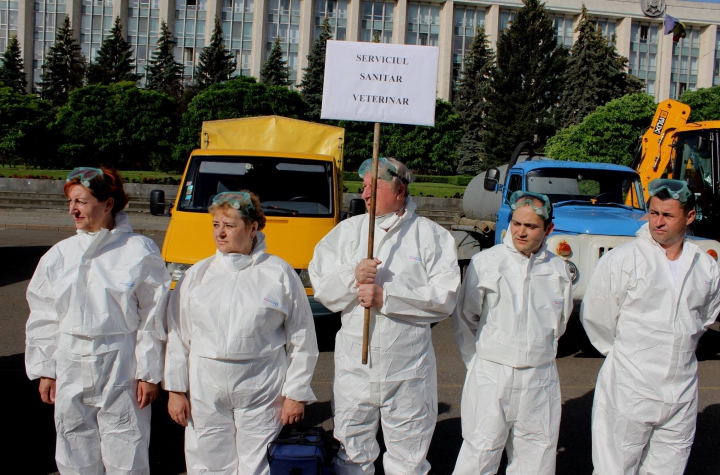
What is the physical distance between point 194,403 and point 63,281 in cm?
86

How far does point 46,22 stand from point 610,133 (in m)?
63.7

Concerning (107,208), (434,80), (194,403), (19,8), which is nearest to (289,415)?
(194,403)

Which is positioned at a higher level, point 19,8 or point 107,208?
point 19,8

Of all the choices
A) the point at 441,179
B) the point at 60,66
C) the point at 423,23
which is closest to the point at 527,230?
the point at 441,179

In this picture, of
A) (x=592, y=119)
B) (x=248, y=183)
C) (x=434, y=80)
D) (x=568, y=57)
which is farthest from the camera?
(x=568, y=57)

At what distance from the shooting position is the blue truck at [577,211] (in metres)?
6.86

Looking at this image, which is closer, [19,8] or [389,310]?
[389,310]

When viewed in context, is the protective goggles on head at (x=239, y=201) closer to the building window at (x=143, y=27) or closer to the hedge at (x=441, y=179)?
the hedge at (x=441, y=179)

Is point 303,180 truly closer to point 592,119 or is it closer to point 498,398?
point 498,398

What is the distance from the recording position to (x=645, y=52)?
247 feet

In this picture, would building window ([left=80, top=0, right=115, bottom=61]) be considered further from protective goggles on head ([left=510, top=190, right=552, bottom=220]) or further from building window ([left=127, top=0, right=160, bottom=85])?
protective goggles on head ([left=510, top=190, right=552, bottom=220])

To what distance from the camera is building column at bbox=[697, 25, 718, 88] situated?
245 ft

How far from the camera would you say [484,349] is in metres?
3.49

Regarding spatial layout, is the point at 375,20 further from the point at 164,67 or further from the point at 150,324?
the point at 150,324
